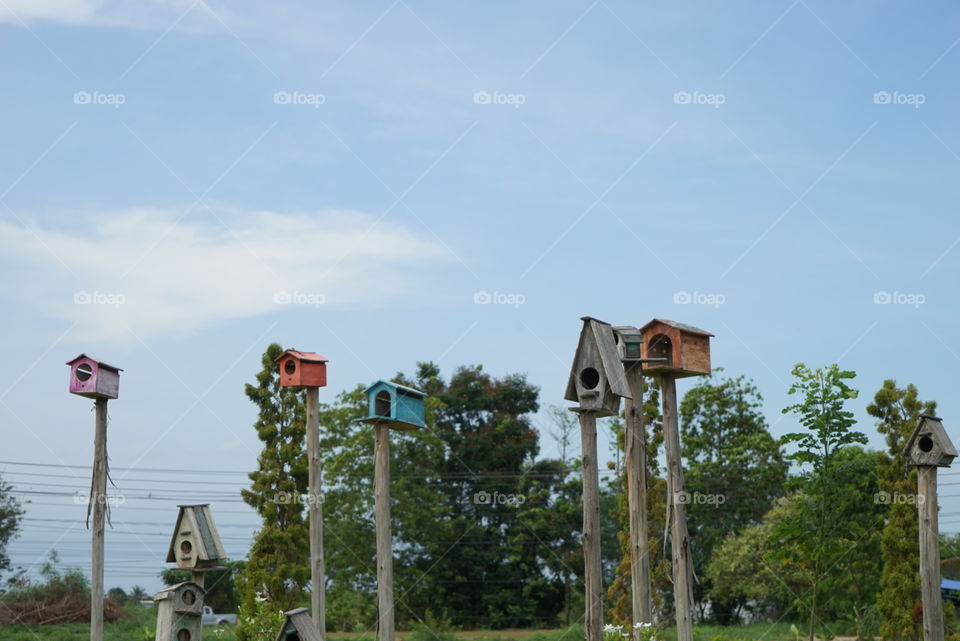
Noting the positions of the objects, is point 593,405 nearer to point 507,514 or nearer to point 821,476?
point 821,476

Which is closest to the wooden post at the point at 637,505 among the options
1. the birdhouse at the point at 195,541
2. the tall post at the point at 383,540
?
Answer: the tall post at the point at 383,540

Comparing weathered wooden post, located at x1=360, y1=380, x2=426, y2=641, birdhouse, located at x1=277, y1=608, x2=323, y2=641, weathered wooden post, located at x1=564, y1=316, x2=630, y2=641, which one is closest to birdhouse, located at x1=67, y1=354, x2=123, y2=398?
weathered wooden post, located at x1=360, y1=380, x2=426, y2=641

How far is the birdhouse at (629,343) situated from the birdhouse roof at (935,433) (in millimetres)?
4443

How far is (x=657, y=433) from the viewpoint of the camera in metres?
21.5

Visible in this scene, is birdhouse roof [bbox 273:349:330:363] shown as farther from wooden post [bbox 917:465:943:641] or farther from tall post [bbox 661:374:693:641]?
wooden post [bbox 917:465:943:641]

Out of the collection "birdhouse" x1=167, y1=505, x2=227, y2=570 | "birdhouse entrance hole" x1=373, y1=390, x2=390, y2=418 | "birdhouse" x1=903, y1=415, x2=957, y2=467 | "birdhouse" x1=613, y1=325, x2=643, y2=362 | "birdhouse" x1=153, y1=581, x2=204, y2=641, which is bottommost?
"birdhouse" x1=153, y1=581, x2=204, y2=641

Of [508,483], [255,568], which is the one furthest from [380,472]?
[508,483]

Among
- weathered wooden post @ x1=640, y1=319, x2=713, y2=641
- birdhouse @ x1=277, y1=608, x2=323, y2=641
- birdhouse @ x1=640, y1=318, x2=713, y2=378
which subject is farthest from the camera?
birdhouse @ x1=640, y1=318, x2=713, y2=378

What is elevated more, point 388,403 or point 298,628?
point 388,403

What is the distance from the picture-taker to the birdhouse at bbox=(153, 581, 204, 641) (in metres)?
12.4

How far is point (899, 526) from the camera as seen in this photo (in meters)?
19.9

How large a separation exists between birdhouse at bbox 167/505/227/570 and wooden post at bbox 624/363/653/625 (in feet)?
16.8

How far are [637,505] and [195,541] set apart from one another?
5465 mm

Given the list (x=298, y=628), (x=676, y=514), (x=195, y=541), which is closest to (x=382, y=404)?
(x=195, y=541)
